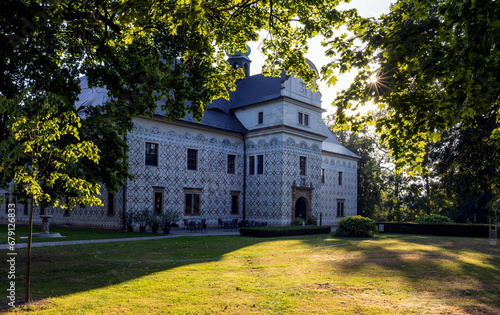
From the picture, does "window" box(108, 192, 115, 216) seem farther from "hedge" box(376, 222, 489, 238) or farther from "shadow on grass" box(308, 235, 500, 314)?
"hedge" box(376, 222, 489, 238)

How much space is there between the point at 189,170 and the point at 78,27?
760 inches

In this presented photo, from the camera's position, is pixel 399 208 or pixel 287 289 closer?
pixel 287 289

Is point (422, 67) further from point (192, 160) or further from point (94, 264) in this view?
point (192, 160)

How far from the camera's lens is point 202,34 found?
10703 mm

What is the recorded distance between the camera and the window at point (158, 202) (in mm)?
28109

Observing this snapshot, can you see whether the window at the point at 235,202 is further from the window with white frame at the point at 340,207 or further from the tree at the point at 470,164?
the tree at the point at 470,164

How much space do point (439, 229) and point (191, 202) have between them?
18.3m

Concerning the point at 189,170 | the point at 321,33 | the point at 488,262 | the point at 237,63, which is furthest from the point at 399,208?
the point at 321,33

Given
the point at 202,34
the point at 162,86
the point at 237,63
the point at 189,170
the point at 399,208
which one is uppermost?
the point at 237,63

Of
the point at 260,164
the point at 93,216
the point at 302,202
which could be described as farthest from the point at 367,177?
the point at 93,216

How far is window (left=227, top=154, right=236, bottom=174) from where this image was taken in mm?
33906

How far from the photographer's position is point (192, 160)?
31031 millimetres

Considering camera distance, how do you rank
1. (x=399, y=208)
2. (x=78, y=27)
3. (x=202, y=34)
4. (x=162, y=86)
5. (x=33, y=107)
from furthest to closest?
(x=399, y=208) → (x=162, y=86) → (x=78, y=27) → (x=202, y=34) → (x=33, y=107)

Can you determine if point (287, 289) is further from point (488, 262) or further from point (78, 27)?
point (78, 27)
